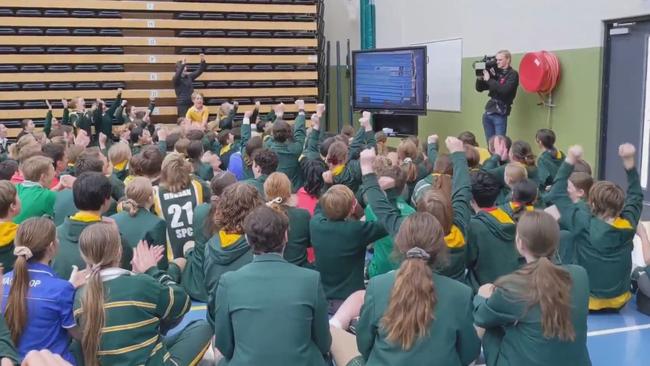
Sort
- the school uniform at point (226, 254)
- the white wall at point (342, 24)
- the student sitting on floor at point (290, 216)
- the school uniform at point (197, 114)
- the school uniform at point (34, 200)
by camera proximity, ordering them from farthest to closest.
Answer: the white wall at point (342, 24), the school uniform at point (197, 114), the school uniform at point (34, 200), the student sitting on floor at point (290, 216), the school uniform at point (226, 254)

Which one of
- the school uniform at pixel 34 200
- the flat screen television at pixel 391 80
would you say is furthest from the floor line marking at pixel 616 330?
the flat screen television at pixel 391 80

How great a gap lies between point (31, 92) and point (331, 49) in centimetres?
667

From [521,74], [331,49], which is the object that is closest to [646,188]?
[521,74]

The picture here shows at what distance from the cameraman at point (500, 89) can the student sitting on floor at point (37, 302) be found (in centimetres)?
763

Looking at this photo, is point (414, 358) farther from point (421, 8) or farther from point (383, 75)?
point (421, 8)

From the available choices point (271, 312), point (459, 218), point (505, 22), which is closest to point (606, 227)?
point (459, 218)

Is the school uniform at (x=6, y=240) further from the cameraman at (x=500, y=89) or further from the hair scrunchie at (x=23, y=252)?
the cameraman at (x=500, y=89)

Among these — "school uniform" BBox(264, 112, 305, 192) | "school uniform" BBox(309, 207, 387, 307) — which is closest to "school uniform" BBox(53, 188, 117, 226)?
"school uniform" BBox(309, 207, 387, 307)

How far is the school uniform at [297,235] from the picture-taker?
4195 mm

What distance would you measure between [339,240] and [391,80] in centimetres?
822

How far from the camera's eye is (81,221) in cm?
365

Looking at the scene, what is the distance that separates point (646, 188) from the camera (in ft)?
25.8

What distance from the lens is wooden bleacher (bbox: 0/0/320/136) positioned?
12.5 meters

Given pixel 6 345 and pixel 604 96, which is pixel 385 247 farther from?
pixel 604 96
